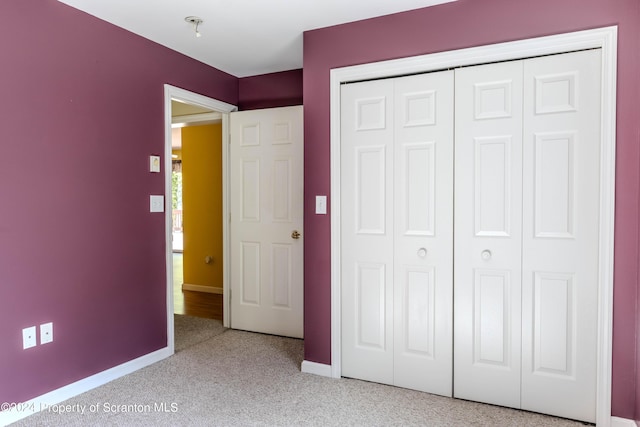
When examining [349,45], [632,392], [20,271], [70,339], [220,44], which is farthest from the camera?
[220,44]

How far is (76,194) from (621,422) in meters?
3.34

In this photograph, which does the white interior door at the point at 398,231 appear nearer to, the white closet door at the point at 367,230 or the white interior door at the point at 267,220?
the white closet door at the point at 367,230

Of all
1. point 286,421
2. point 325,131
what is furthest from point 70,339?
point 325,131

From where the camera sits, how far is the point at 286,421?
2.20 metres

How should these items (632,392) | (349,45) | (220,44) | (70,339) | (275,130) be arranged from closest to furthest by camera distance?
(632,392), (70,339), (349,45), (220,44), (275,130)

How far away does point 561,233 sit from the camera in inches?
87.0

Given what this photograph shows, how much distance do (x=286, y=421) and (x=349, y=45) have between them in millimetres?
2353

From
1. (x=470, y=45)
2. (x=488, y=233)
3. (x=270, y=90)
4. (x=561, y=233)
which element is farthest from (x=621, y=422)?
(x=270, y=90)

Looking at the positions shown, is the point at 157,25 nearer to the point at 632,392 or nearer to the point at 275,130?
the point at 275,130

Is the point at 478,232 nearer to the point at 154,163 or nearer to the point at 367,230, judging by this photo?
the point at 367,230

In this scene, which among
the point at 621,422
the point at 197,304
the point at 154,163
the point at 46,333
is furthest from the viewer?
the point at 197,304

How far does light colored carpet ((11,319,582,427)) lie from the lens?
86.7 inches

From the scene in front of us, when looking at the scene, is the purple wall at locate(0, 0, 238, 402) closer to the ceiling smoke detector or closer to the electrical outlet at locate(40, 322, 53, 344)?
the electrical outlet at locate(40, 322, 53, 344)

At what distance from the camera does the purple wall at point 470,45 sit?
206cm
